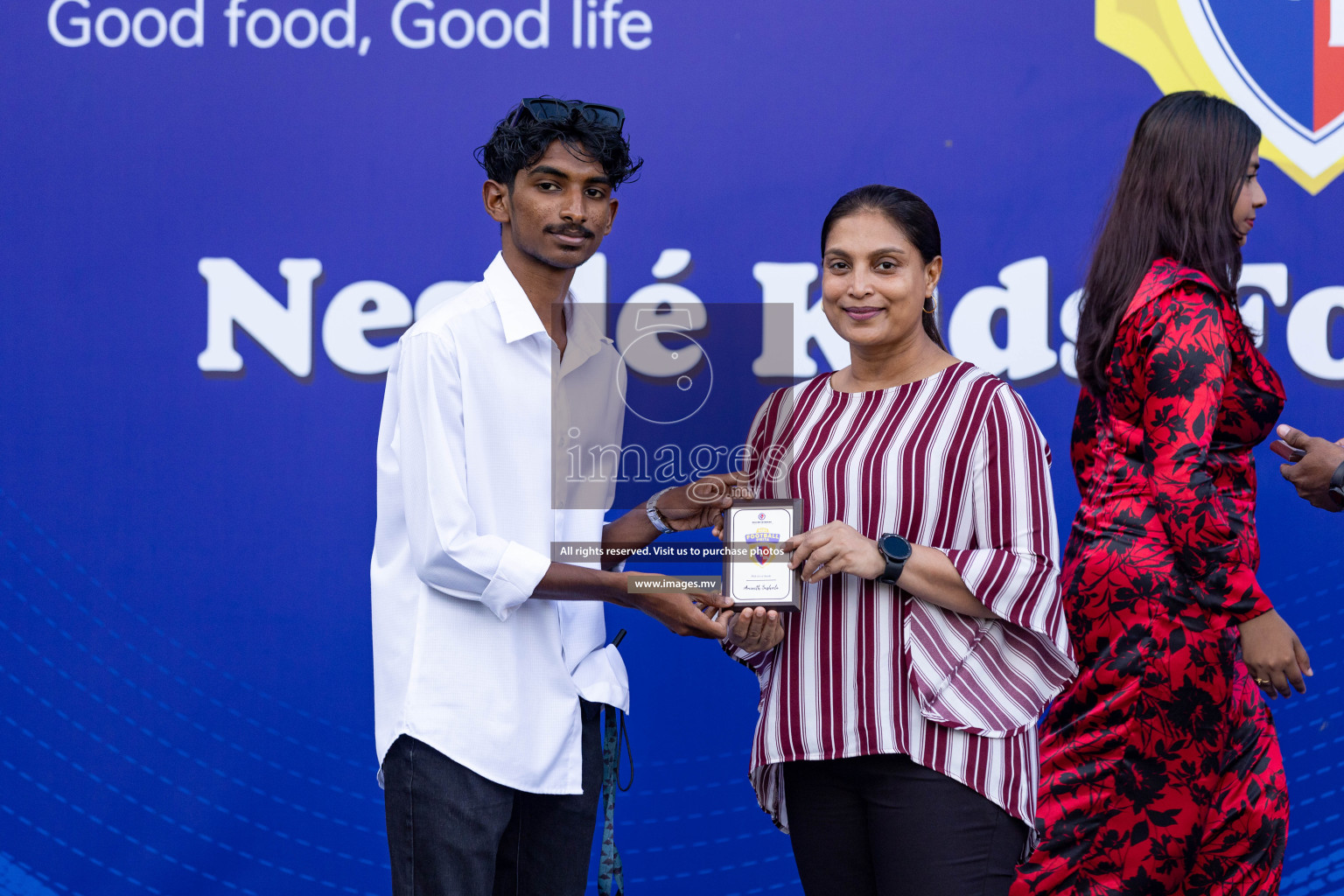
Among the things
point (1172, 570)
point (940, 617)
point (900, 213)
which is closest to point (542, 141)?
point (900, 213)

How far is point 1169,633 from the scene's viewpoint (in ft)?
7.62

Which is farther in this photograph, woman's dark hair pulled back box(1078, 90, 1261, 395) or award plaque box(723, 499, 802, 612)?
woman's dark hair pulled back box(1078, 90, 1261, 395)

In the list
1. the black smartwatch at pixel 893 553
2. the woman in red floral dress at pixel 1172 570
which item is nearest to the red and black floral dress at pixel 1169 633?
the woman in red floral dress at pixel 1172 570

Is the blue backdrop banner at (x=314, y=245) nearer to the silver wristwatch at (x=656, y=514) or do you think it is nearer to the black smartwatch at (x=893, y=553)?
the silver wristwatch at (x=656, y=514)

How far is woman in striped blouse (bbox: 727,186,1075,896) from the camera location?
6.29 ft

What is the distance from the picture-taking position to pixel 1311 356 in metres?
3.28

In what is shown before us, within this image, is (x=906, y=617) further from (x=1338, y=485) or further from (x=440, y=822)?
(x=1338, y=485)

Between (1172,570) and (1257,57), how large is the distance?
1731 mm

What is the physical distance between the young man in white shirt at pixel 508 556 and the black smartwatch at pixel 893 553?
271 mm

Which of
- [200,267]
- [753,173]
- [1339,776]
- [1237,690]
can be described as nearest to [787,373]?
[1237,690]

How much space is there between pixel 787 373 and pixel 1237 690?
108 centimetres

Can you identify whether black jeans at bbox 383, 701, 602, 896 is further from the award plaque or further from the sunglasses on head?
the sunglasses on head

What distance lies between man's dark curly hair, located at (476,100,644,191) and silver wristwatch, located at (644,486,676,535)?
568 millimetres

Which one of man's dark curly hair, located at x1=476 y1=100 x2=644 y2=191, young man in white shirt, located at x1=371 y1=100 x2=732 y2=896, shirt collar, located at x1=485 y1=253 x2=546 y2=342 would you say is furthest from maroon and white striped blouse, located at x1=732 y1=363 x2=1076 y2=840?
man's dark curly hair, located at x1=476 y1=100 x2=644 y2=191
